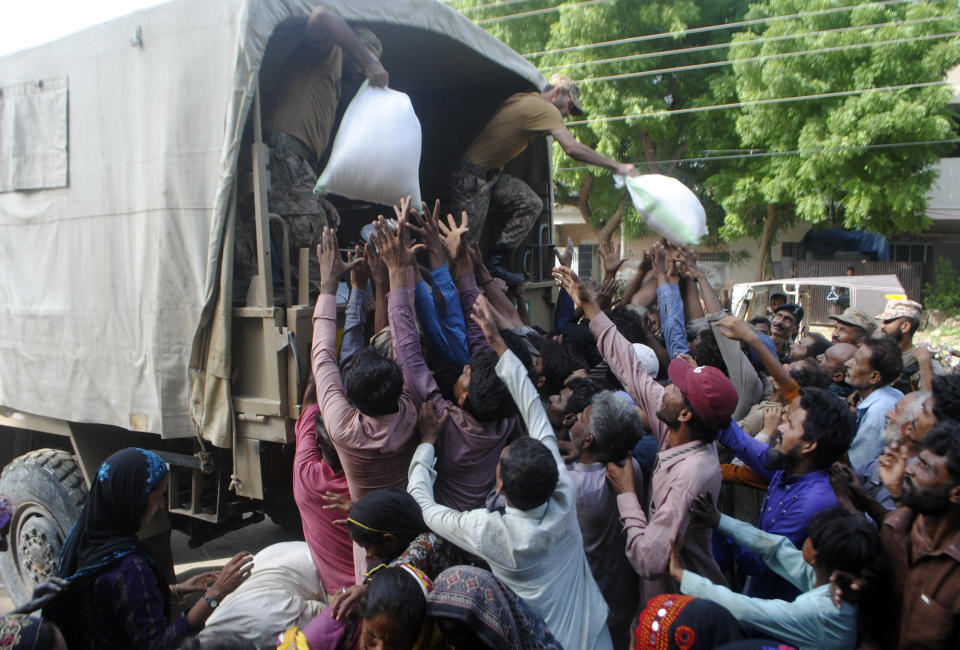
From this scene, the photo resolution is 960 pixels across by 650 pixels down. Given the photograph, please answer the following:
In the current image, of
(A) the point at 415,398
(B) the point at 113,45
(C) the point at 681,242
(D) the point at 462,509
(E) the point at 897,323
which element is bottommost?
(D) the point at 462,509

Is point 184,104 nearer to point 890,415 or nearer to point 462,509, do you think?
point 462,509

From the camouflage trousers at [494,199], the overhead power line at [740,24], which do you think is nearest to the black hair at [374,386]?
the camouflage trousers at [494,199]

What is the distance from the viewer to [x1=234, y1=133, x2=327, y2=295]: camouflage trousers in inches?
120

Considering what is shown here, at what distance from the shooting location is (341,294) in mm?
3297

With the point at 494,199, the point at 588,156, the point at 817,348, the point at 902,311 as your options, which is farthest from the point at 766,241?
the point at 588,156

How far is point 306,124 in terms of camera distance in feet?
11.1

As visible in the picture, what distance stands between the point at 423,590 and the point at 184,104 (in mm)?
2366

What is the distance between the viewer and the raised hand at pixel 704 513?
2.05 meters

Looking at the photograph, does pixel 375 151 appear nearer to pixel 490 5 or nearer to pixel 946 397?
pixel 946 397

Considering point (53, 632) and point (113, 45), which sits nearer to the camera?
point (53, 632)

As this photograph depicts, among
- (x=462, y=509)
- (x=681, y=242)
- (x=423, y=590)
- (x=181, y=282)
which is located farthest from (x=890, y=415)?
(x=181, y=282)

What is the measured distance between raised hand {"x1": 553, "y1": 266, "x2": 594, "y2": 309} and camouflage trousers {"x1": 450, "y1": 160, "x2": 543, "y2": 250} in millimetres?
1200

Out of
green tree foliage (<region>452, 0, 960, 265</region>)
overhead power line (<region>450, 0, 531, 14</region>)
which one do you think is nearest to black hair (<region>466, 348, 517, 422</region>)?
green tree foliage (<region>452, 0, 960, 265</region>)

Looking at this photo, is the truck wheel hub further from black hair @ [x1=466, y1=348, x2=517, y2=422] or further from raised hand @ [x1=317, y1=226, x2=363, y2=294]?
black hair @ [x1=466, y1=348, x2=517, y2=422]
